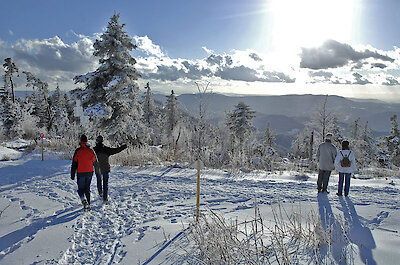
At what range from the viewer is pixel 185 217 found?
15.8 feet

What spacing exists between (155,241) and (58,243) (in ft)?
4.88

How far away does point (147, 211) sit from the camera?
203 inches

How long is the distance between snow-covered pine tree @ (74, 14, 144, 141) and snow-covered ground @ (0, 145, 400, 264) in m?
6.93

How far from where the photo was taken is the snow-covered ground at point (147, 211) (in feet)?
10.9

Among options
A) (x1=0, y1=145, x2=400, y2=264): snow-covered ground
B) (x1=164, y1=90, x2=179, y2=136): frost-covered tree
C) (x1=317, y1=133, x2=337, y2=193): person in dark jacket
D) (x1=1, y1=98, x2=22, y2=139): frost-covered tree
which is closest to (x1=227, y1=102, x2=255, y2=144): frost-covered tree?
(x1=164, y1=90, x2=179, y2=136): frost-covered tree

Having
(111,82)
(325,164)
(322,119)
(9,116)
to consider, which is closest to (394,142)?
(322,119)

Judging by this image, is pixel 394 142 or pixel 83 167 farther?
pixel 394 142

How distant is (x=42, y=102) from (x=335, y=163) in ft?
173

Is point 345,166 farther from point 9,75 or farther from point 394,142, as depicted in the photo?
point 9,75

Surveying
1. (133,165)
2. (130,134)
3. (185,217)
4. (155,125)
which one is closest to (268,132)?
(155,125)

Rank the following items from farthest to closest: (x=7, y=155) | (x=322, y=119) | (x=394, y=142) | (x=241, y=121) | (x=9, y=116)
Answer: (x=241, y=121) → (x=9, y=116) → (x=394, y=142) → (x=322, y=119) → (x=7, y=155)

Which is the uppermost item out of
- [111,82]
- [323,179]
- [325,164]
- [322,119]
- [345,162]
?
[111,82]

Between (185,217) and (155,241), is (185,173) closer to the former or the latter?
(185,217)

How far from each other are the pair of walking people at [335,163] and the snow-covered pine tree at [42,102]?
39261mm
